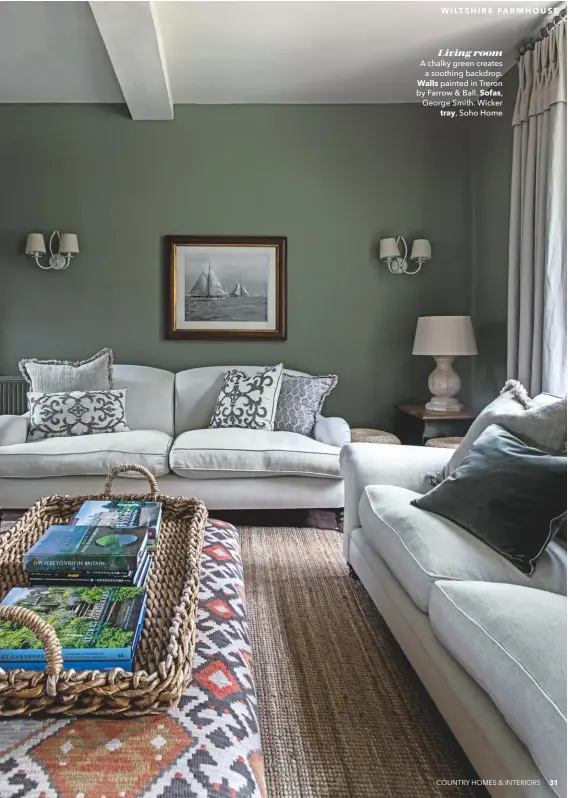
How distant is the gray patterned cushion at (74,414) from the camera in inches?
129

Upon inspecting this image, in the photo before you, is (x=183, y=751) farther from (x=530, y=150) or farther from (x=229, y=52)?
(x=229, y=52)

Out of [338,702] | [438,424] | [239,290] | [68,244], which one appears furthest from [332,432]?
[68,244]

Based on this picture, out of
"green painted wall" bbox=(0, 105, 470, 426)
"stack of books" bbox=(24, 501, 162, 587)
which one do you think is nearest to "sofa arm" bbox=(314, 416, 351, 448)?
"green painted wall" bbox=(0, 105, 470, 426)

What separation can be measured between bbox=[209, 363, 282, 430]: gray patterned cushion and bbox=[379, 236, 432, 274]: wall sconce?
1.16m

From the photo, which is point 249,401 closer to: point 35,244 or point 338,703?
point 35,244

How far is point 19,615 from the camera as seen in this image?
1.02m

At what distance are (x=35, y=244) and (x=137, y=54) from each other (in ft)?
4.87

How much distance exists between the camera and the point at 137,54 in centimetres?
294

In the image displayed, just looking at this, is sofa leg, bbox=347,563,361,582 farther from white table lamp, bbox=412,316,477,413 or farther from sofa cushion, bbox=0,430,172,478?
white table lamp, bbox=412,316,477,413

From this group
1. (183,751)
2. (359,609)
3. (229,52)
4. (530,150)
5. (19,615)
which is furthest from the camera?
(229,52)

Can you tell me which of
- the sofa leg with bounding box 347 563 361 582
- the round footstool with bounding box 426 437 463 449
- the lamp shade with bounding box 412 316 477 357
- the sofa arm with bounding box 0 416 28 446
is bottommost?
the sofa leg with bounding box 347 563 361 582

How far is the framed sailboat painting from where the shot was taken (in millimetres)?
3994

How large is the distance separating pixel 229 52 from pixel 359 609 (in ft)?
9.99

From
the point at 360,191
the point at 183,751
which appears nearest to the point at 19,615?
the point at 183,751
